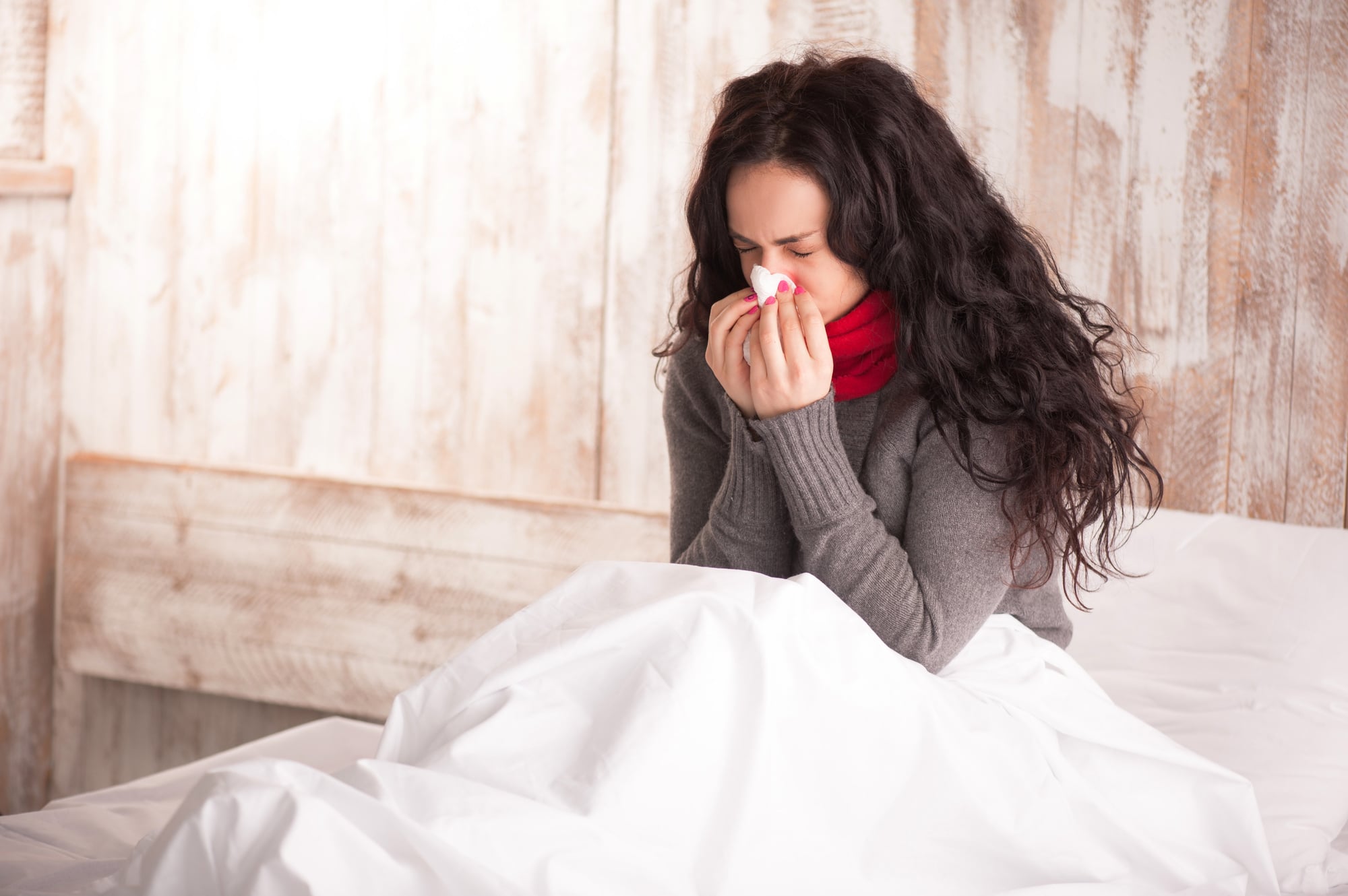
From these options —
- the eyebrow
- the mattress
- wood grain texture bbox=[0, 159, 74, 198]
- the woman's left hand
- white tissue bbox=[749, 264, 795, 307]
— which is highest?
wood grain texture bbox=[0, 159, 74, 198]

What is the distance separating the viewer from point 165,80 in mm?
2482

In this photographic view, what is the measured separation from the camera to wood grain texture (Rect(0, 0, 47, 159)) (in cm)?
248

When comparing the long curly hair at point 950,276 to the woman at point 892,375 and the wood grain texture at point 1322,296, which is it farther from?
the wood grain texture at point 1322,296

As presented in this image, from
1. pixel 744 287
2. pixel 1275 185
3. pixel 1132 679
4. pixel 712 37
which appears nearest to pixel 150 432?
pixel 712 37

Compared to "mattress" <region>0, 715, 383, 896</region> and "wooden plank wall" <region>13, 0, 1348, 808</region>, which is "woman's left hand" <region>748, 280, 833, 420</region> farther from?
"wooden plank wall" <region>13, 0, 1348, 808</region>

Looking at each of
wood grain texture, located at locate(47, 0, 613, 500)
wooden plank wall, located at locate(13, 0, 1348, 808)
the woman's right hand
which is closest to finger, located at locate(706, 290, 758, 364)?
the woman's right hand

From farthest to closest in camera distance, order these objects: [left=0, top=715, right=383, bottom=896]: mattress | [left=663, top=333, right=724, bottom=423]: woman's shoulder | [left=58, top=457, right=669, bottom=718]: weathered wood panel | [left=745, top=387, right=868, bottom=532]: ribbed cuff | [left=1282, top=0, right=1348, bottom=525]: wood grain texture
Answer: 1. [left=58, top=457, right=669, bottom=718]: weathered wood panel
2. [left=1282, top=0, right=1348, bottom=525]: wood grain texture
3. [left=663, top=333, right=724, bottom=423]: woman's shoulder
4. [left=745, top=387, right=868, bottom=532]: ribbed cuff
5. [left=0, top=715, right=383, bottom=896]: mattress

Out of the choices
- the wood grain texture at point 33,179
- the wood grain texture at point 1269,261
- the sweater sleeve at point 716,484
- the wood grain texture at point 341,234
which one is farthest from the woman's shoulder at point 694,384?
the wood grain texture at point 33,179

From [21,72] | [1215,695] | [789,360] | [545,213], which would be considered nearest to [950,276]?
[789,360]

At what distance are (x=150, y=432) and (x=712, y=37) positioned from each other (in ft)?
4.89

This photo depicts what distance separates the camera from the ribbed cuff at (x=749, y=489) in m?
1.37

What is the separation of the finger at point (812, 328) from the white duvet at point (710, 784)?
0.99 feet

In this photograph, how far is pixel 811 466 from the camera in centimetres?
A: 128

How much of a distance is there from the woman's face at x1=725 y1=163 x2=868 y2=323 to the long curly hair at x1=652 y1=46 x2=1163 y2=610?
1cm
